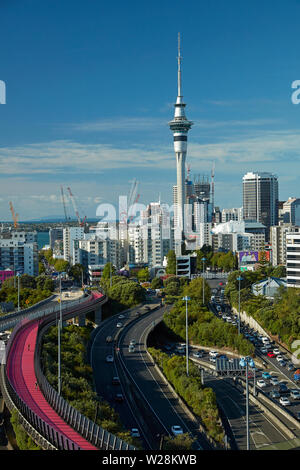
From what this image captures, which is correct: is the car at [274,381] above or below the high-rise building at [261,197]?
below

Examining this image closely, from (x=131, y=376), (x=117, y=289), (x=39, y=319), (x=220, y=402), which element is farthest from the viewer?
(x=117, y=289)

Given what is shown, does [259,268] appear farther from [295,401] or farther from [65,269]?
[295,401]

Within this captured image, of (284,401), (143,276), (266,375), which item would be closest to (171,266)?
(143,276)

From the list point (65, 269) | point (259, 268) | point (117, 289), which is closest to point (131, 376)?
point (117, 289)

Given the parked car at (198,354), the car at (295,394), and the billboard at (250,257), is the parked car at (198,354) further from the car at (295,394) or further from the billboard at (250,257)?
the billboard at (250,257)

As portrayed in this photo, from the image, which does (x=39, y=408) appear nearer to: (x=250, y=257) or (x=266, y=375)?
(x=266, y=375)

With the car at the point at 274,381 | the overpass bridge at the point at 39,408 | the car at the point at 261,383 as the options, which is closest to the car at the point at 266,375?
the car at the point at 274,381

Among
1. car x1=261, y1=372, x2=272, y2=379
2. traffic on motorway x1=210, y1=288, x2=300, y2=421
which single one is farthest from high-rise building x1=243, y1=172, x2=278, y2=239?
car x1=261, y1=372, x2=272, y2=379
